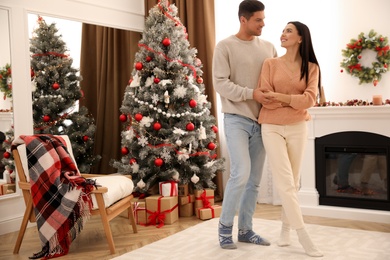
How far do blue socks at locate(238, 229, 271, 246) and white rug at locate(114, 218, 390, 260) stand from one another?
41mm

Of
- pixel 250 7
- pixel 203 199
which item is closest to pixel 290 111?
pixel 250 7

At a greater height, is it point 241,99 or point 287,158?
point 241,99

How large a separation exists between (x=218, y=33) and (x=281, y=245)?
2678 mm

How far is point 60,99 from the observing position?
16.2 feet

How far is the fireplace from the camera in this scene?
4020mm

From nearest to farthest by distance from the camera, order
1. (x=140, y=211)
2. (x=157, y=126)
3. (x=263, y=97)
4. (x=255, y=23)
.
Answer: (x=263, y=97), (x=255, y=23), (x=140, y=211), (x=157, y=126)

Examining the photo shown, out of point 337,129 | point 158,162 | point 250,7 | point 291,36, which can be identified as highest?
point 250,7

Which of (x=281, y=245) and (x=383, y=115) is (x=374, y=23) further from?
(x=281, y=245)

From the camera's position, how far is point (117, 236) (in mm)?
3678

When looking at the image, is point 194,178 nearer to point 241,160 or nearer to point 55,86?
point 241,160

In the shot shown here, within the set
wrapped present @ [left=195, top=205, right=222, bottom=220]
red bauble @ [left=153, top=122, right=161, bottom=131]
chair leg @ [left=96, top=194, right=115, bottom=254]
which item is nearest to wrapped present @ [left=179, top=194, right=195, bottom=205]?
wrapped present @ [left=195, top=205, right=222, bottom=220]

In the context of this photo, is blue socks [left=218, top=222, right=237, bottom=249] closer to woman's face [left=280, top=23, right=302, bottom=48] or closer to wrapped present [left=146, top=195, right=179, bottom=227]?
wrapped present [left=146, top=195, right=179, bottom=227]

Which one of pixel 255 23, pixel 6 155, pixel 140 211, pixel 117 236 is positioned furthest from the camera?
pixel 140 211

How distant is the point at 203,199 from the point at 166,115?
85cm
